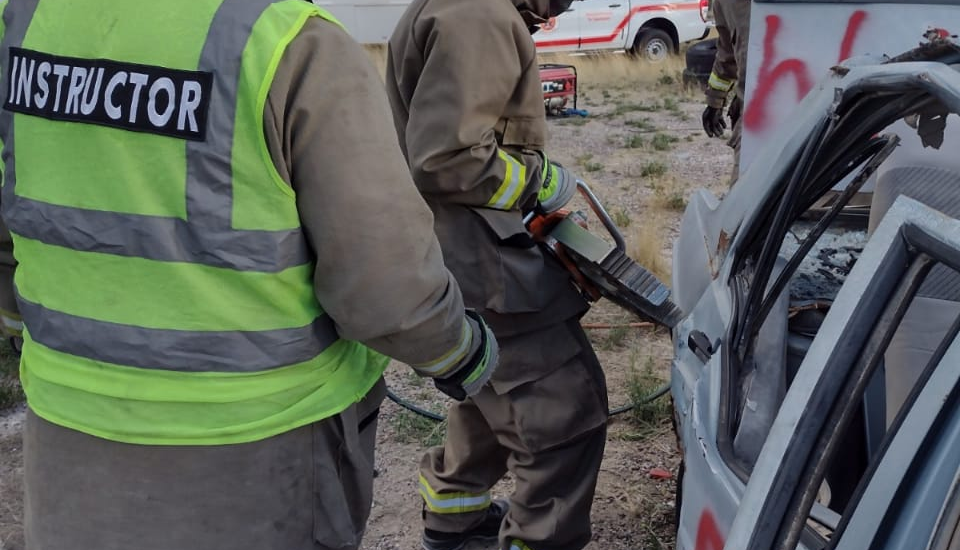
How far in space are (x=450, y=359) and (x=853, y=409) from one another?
0.79 meters

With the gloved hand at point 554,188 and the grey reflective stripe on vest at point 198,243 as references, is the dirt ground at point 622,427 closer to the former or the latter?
the gloved hand at point 554,188

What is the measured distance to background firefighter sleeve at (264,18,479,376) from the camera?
4.97ft

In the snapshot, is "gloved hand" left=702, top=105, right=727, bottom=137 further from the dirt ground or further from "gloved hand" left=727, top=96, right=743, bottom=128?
the dirt ground

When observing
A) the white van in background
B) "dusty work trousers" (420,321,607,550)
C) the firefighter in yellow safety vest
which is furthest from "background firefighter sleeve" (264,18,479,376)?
the white van in background

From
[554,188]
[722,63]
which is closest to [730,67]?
[722,63]

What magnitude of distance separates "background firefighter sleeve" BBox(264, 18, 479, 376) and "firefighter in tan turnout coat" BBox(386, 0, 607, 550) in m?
0.75

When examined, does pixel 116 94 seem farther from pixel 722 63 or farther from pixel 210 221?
pixel 722 63

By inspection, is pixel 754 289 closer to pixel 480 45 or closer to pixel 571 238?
pixel 571 238

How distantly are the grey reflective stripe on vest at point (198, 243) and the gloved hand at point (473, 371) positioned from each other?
35 centimetres

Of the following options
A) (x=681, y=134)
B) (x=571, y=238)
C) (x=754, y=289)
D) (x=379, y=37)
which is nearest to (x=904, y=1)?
(x=571, y=238)

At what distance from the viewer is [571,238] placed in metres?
2.60

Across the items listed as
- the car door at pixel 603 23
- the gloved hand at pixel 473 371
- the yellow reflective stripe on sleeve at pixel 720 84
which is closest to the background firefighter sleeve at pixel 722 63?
the yellow reflective stripe on sleeve at pixel 720 84

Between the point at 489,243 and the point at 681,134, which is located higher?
the point at 489,243

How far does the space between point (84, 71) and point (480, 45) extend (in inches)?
40.0
